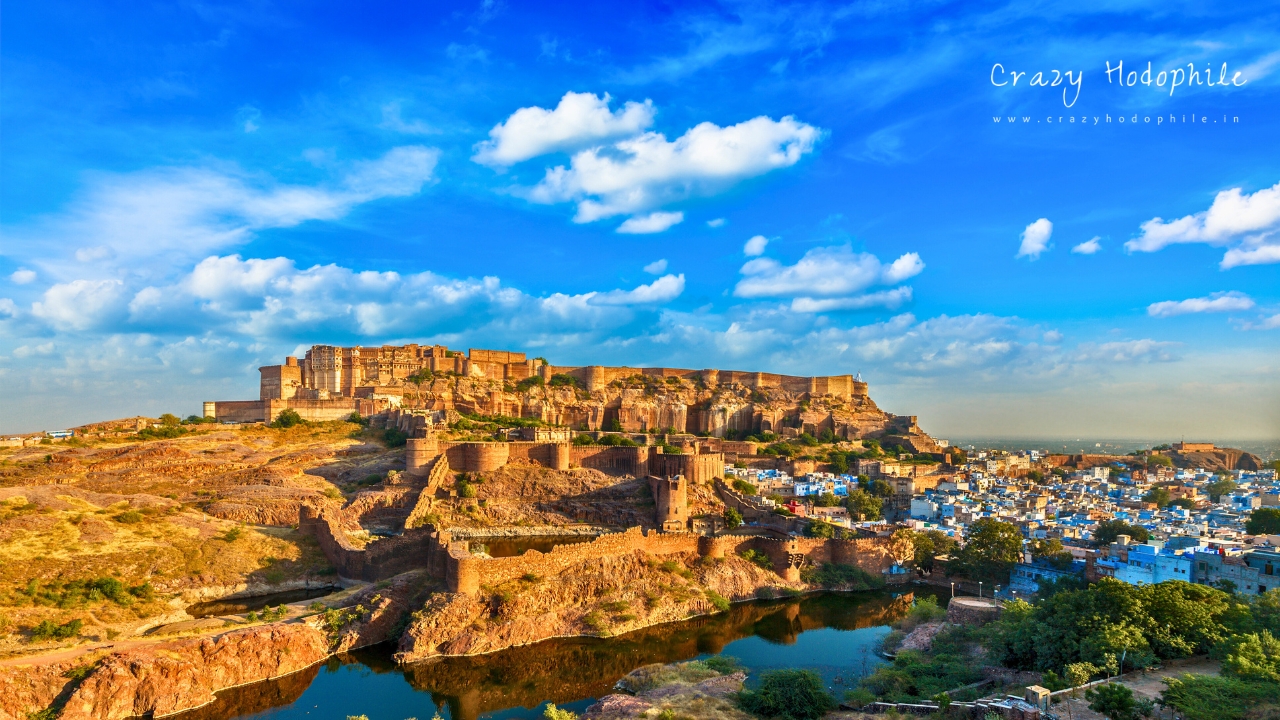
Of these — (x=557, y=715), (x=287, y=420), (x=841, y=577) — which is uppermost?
(x=287, y=420)

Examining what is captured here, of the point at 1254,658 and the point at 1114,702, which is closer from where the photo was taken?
the point at 1114,702

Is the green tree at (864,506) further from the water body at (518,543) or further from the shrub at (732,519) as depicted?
the water body at (518,543)

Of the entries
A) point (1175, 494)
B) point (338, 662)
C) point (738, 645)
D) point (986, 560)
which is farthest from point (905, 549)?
point (1175, 494)

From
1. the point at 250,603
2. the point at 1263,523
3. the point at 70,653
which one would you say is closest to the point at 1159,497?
the point at 1263,523

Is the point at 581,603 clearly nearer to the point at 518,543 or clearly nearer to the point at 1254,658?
the point at 518,543

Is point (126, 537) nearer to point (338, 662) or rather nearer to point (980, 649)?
point (338, 662)

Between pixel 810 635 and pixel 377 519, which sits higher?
pixel 377 519

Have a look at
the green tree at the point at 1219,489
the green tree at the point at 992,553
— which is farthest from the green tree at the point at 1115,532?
the green tree at the point at 1219,489
